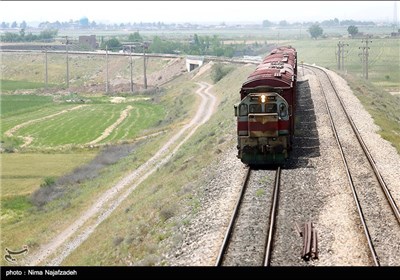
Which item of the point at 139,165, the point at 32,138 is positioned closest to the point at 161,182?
the point at 139,165

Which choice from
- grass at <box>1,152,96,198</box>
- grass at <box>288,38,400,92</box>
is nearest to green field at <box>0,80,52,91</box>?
grass at <box>288,38,400,92</box>

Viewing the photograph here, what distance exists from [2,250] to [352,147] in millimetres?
18312

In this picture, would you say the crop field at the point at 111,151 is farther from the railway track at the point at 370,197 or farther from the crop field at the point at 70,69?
the crop field at the point at 70,69

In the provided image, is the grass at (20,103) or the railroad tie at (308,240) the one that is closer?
the railroad tie at (308,240)

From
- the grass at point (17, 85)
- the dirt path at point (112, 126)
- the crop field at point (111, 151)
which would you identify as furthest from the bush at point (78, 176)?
the grass at point (17, 85)

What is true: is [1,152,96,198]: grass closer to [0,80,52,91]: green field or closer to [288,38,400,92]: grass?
[288,38,400,92]: grass

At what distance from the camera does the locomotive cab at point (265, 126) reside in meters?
28.1

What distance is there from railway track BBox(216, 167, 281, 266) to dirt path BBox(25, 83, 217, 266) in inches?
368

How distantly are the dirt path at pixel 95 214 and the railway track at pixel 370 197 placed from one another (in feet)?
42.5

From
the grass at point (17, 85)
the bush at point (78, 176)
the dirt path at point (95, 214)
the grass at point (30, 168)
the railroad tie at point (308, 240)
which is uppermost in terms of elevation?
the railroad tie at point (308, 240)

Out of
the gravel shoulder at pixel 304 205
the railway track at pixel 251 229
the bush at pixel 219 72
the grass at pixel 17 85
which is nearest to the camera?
the railway track at pixel 251 229

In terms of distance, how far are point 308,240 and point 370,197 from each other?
5.79 m

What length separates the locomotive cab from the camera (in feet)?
92.1

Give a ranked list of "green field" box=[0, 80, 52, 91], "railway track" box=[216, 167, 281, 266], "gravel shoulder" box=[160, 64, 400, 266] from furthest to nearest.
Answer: "green field" box=[0, 80, 52, 91], "gravel shoulder" box=[160, 64, 400, 266], "railway track" box=[216, 167, 281, 266]
